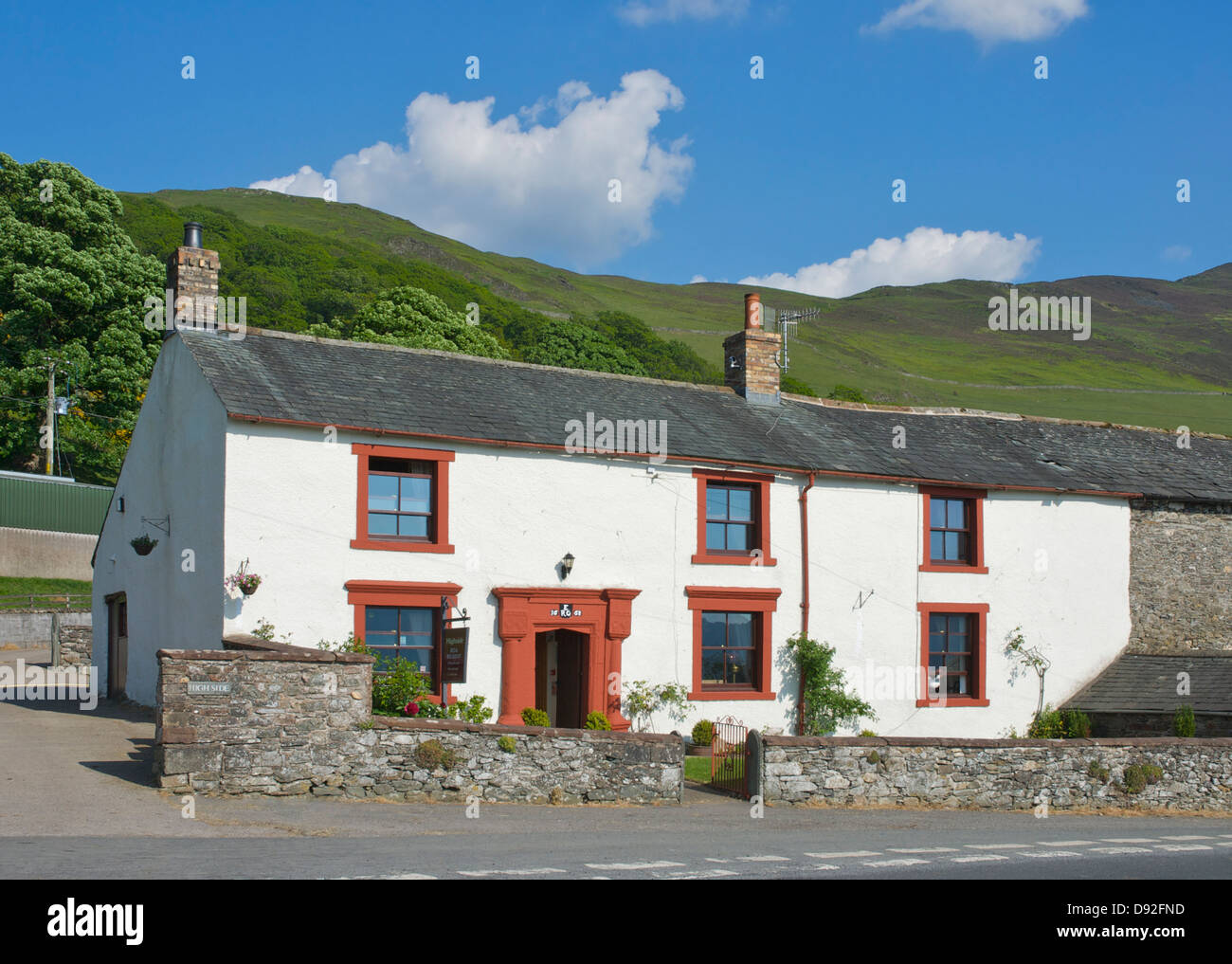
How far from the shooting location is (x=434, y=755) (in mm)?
15000

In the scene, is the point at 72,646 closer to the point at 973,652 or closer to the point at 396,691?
the point at 396,691

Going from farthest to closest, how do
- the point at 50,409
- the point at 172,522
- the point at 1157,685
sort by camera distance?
the point at 50,409 < the point at 1157,685 < the point at 172,522

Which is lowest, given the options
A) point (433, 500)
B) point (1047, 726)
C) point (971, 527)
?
point (1047, 726)

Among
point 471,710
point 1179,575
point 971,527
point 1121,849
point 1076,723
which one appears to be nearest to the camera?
point 1121,849

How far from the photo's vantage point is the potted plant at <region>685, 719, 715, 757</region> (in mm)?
21719

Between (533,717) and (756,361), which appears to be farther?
(756,361)

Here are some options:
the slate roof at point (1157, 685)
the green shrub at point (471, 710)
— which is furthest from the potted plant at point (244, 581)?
the slate roof at point (1157, 685)

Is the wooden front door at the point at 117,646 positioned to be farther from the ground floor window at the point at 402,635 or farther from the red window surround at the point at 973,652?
the red window surround at the point at 973,652

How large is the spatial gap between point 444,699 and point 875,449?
1164cm

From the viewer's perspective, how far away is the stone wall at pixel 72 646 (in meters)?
31.8

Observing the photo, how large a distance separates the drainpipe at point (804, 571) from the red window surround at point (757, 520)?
29.5 inches

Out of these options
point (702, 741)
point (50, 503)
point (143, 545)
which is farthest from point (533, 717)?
point (50, 503)

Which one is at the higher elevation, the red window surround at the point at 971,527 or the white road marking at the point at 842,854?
the red window surround at the point at 971,527

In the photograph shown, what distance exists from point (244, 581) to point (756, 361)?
45.7 ft
